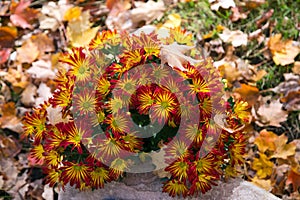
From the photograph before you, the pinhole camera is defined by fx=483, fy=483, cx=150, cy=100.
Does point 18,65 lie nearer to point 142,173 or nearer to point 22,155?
point 22,155

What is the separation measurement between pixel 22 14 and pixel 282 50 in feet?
5.28

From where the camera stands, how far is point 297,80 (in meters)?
2.65

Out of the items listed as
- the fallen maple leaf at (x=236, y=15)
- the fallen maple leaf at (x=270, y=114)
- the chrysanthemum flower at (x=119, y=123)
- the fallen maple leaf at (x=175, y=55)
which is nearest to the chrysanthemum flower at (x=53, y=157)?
the chrysanthemum flower at (x=119, y=123)

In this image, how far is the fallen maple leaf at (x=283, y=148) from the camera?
2.44 meters

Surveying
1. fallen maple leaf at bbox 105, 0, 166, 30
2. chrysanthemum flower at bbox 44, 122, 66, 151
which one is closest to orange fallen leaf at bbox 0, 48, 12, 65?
fallen maple leaf at bbox 105, 0, 166, 30

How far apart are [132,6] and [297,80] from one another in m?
1.12

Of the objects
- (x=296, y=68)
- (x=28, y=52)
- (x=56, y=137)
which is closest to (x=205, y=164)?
(x=56, y=137)

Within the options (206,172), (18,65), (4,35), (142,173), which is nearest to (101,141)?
(142,173)

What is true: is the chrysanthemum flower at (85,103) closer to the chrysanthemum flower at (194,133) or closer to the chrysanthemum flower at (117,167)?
the chrysanthemum flower at (117,167)

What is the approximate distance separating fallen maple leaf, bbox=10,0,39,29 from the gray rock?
58.9 inches

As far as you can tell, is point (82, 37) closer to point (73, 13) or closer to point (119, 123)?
point (73, 13)

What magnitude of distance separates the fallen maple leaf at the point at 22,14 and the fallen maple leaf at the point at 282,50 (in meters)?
1.47

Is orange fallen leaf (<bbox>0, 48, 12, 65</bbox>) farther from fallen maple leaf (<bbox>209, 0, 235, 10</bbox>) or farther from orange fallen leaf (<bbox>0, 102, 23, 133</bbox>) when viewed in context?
fallen maple leaf (<bbox>209, 0, 235, 10</bbox>)

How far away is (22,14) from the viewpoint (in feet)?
10.0
